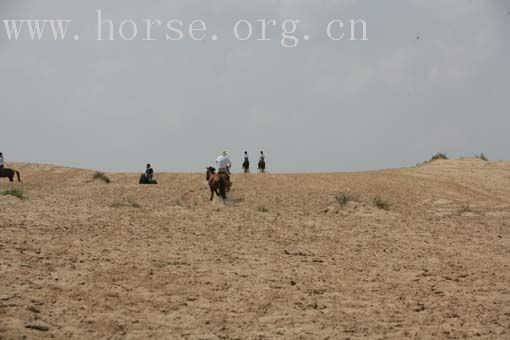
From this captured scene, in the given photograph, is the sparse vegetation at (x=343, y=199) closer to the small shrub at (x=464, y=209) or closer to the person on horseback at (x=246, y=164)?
the small shrub at (x=464, y=209)

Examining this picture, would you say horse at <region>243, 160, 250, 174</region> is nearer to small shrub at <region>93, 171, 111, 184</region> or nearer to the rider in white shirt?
small shrub at <region>93, 171, 111, 184</region>

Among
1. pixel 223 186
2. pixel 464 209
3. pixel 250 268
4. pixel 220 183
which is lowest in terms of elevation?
pixel 250 268

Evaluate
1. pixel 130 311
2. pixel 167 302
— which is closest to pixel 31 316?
pixel 130 311

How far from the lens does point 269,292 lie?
9.94 metres

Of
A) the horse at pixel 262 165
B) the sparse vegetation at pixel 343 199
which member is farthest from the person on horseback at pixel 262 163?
the sparse vegetation at pixel 343 199

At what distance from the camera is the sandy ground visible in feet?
27.5

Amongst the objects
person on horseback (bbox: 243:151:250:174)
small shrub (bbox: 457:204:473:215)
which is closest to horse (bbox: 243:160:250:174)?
person on horseback (bbox: 243:151:250:174)

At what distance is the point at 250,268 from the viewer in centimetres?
1135

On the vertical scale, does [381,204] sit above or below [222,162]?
below

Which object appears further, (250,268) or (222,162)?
(222,162)

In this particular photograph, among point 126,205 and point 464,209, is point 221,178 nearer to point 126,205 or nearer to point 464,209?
point 126,205

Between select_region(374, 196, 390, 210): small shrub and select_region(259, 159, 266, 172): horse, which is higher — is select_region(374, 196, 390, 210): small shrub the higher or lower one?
the lower one

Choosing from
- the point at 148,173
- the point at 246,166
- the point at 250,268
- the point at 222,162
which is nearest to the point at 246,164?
the point at 246,166

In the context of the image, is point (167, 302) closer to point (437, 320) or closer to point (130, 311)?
point (130, 311)
